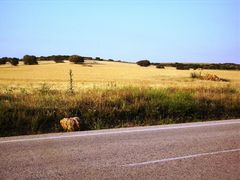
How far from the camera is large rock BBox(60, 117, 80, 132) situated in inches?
406

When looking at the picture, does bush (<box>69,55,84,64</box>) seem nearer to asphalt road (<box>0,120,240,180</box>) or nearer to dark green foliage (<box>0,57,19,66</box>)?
dark green foliage (<box>0,57,19,66</box>)

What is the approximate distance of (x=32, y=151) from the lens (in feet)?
24.8

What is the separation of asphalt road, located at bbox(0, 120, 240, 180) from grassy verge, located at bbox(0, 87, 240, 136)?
1.49 m

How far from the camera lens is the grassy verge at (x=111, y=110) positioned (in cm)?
1073

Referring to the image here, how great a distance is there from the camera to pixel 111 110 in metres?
12.2

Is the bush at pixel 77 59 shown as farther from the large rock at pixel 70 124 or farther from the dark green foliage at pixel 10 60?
the large rock at pixel 70 124

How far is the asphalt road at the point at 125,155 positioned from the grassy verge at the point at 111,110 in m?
1.49

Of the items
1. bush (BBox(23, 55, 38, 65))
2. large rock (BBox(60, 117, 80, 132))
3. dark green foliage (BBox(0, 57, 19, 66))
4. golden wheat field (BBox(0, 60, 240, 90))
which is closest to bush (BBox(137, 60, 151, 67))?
bush (BBox(23, 55, 38, 65))

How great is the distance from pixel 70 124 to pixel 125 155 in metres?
3.38

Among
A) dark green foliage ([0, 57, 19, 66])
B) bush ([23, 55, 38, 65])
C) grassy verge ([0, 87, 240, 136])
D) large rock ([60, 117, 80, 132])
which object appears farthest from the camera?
bush ([23, 55, 38, 65])

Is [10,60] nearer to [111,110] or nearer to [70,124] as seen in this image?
[111,110]

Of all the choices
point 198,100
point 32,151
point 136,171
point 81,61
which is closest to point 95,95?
point 198,100

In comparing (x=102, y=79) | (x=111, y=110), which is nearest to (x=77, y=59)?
(x=102, y=79)

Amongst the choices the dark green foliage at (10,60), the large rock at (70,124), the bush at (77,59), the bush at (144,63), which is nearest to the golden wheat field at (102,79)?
the large rock at (70,124)
